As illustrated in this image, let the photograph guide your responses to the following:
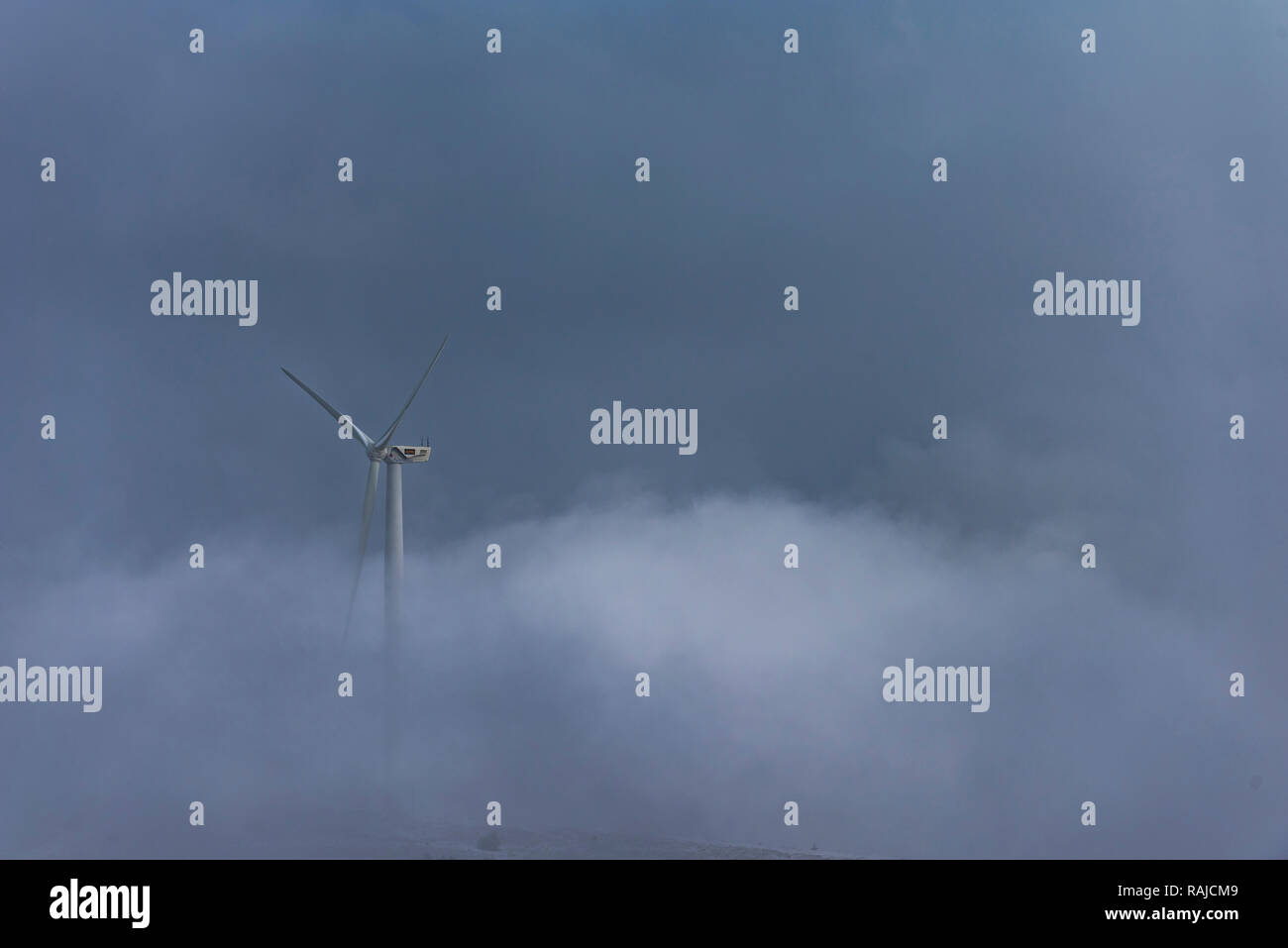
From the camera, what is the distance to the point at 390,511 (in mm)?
102062

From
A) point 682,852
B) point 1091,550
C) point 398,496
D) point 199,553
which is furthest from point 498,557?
point 682,852

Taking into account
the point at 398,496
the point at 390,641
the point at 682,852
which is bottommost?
the point at 682,852

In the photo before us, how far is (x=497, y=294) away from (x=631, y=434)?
11.6 m

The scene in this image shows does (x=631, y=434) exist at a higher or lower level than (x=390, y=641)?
higher

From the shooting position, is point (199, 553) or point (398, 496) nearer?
point (199, 553)

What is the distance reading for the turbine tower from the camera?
99562 millimetres

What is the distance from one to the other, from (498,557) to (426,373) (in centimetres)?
1560

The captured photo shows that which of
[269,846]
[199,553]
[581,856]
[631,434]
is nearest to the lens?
[631,434]

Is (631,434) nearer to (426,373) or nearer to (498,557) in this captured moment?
(498,557)

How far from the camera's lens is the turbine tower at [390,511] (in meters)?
99.6

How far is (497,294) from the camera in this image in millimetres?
86750

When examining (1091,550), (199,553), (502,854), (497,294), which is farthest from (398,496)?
(1091,550)

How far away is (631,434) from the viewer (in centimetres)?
8550
